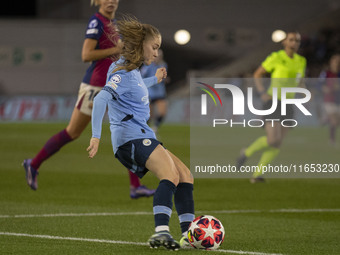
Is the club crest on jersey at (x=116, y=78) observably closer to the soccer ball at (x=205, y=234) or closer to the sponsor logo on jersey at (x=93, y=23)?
the soccer ball at (x=205, y=234)

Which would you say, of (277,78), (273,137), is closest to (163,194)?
(273,137)

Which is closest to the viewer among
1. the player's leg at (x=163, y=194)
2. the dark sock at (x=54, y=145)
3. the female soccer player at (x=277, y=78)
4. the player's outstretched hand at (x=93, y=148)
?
the player's outstretched hand at (x=93, y=148)

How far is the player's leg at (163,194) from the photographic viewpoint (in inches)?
234

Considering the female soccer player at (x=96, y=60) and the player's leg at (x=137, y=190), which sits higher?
the female soccer player at (x=96, y=60)

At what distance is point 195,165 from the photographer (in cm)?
1558

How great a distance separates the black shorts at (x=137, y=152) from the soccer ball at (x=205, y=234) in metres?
0.59

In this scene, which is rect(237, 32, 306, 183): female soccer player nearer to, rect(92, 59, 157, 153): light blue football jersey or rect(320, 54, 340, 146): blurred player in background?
rect(92, 59, 157, 153): light blue football jersey

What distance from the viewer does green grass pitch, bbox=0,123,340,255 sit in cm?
649

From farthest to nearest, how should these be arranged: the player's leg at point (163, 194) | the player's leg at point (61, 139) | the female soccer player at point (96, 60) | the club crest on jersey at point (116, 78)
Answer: the player's leg at point (61, 139)
the female soccer player at point (96, 60)
the club crest on jersey at point (116, 78)
the player's leg at point (163, 194)

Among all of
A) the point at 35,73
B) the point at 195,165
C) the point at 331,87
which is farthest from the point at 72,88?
the point at 195,165

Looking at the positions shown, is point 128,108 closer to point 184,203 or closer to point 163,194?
point 163,194

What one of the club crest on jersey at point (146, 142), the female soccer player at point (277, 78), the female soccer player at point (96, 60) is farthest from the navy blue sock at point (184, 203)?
the female soccer player at point (277, 78)

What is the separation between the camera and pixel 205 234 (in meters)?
6.14

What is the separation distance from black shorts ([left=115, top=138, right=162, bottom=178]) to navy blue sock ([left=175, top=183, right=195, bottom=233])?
1.10 ft
